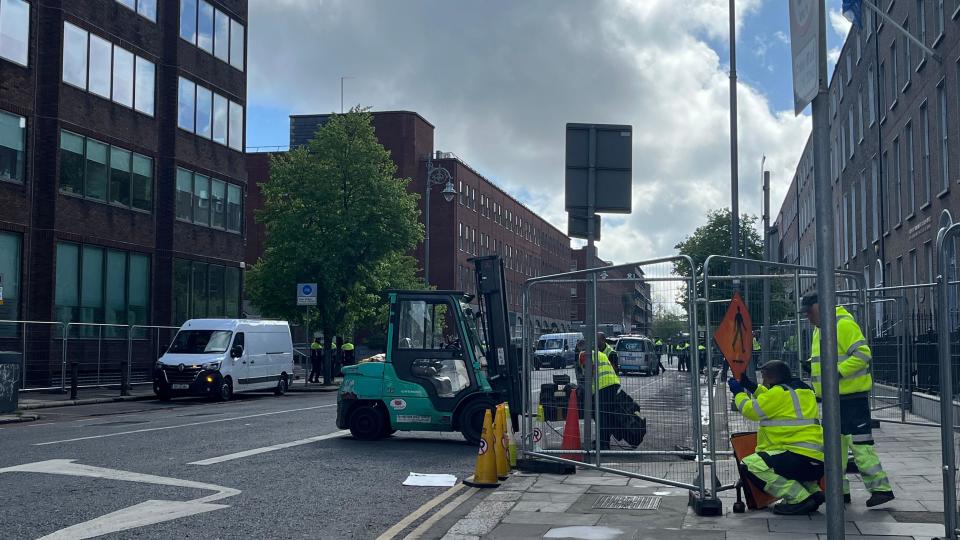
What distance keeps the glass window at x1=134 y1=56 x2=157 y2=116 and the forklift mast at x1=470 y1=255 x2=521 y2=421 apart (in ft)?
73.4

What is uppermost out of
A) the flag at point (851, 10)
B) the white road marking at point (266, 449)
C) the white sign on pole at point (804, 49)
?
the flag at point (851, 10)

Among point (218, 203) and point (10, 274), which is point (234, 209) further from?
point (10, 274)

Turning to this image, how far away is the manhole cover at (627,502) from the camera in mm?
8672

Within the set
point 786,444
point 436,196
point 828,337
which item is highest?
point 436,196

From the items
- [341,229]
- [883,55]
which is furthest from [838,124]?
[341,229]

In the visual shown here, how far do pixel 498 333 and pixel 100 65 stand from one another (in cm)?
2154

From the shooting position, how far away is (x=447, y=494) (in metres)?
9.95

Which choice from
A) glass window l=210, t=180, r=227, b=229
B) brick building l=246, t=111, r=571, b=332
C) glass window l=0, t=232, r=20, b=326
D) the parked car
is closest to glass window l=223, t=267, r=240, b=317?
glass window l=210, t=180, r=227, b=229

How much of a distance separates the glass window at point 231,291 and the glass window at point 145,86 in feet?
25.3

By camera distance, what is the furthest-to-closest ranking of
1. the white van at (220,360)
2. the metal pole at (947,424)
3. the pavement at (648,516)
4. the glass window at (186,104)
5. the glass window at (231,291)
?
the glass window at (231,291), the glass window at (186,104), the white van at (220,360), the pavement at (648,516), the metal pole at (947,424)

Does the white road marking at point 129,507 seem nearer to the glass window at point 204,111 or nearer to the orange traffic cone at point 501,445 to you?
the orange traffic cone at point 501,445

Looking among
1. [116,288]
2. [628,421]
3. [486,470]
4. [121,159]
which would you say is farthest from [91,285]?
[628,421]

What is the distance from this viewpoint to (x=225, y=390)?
25703mm

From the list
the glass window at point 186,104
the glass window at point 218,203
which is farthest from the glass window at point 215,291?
the glass window at point 186,104
